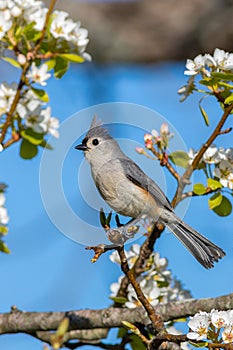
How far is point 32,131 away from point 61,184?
0.22 metres

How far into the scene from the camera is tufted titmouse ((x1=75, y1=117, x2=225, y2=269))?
8.17ft

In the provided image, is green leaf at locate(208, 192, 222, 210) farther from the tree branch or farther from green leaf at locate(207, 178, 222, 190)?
the tree branch

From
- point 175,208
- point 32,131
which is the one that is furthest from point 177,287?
point 32,131

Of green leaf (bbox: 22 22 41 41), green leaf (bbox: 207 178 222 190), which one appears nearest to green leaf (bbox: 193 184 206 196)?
green leaf (bbox: 207 178 222 190)

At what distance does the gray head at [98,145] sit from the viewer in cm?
268

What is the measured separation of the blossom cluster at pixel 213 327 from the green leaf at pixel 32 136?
775 millimetres

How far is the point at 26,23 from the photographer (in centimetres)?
231

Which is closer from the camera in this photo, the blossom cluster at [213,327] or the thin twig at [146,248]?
the blossom cluster at [213,327]

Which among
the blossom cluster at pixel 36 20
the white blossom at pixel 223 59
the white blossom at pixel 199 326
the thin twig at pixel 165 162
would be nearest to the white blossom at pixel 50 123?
the blossom cluster at pixel 36 20

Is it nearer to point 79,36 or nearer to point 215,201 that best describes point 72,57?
point 79,36

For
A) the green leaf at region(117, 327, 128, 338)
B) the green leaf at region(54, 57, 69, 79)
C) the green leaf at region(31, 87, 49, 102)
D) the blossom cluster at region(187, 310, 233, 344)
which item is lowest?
the blossom cluster at region(187, 310, 233, 344)

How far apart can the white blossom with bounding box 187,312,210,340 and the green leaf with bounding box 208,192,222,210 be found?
1.80ft

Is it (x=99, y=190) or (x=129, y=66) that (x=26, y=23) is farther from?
(x=129, y=66)

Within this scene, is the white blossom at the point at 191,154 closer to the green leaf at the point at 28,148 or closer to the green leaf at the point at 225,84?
the green leaf at the point at 225,84
